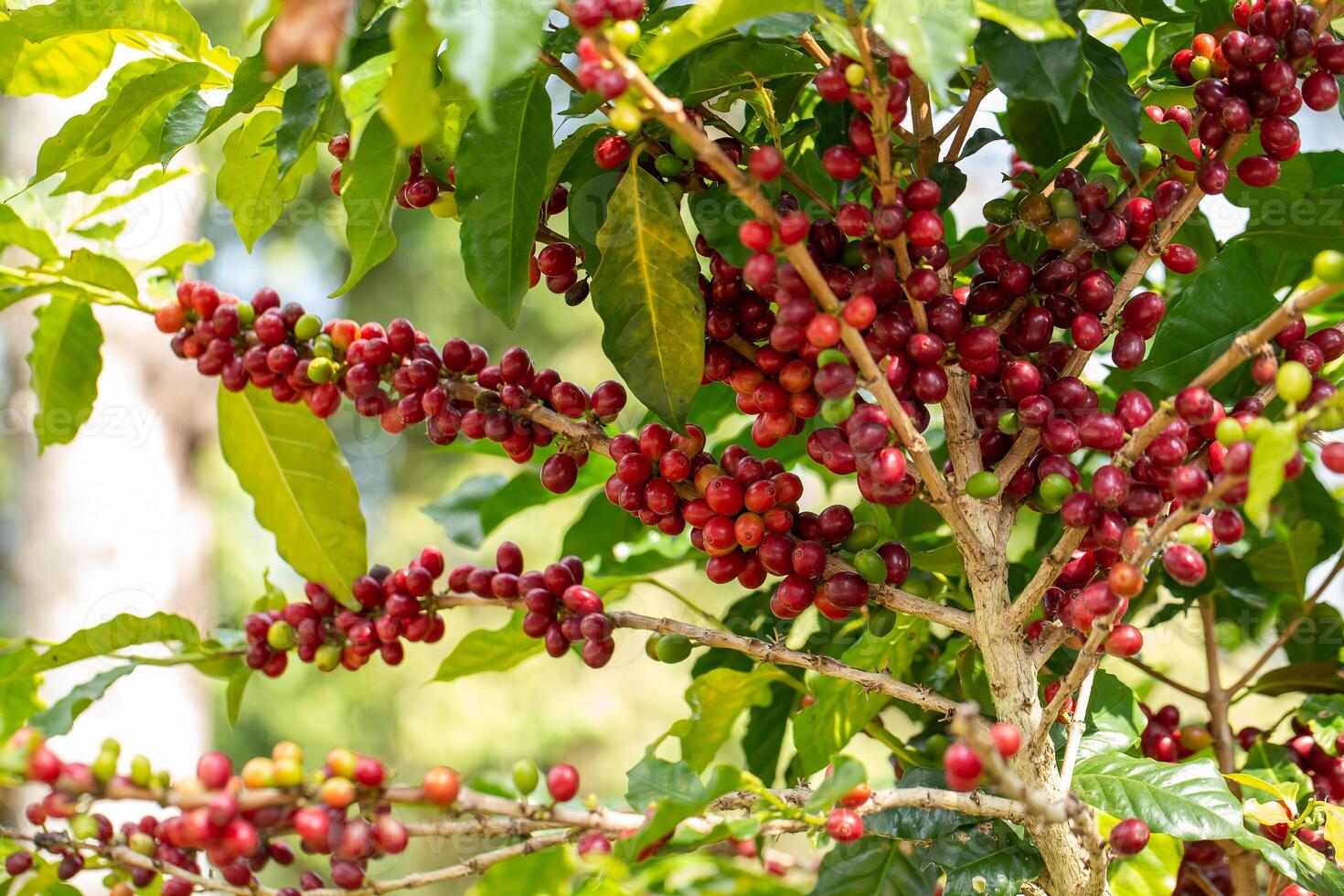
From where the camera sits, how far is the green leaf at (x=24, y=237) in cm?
84

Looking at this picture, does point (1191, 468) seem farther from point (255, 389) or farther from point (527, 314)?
point (527, 314)

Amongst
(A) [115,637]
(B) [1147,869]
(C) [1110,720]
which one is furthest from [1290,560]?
(A) [115,637]

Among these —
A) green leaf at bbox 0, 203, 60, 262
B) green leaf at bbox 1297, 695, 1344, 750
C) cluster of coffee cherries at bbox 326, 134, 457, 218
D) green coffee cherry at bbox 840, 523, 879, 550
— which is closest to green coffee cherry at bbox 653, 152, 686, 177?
cluster of coffee cherries at bbox 326, 134, 457, 218

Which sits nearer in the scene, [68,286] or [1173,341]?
[1173,341]

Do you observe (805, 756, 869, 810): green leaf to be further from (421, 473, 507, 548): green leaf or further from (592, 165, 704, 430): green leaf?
(421, 473, 507, 548): green leaf

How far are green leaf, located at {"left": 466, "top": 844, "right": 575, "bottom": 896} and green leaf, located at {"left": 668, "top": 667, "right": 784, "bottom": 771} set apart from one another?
32 cm

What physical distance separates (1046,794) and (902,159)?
1.18ft

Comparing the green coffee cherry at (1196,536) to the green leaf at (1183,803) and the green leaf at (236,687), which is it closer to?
the green leaf at (1183,803)

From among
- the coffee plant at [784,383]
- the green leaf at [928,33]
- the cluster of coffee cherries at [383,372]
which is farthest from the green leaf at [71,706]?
the green leaf at [928,33]

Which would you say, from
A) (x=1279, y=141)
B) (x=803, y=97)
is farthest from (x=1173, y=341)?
(x=803, y=97)

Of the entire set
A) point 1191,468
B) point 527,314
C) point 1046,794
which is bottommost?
point 1046,794

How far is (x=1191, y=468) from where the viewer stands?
0.51 m

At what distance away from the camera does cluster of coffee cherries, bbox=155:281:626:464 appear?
0.69 m

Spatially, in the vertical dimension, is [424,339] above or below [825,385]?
above
